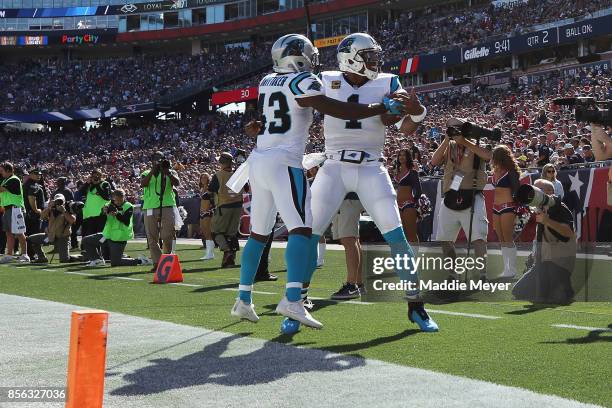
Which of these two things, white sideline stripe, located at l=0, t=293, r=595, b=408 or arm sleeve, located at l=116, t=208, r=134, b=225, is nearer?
white sideline stripe, located at l=0, t=293, r=595, b=408

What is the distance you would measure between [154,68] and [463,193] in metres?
51.5

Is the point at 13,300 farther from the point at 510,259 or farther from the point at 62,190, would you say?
the point at 62,190

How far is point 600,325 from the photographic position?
5.63 m

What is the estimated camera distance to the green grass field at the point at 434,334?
400 cm

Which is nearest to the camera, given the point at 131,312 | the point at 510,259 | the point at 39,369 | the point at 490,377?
the point at 490,377

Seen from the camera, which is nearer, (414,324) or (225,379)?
(225,379)

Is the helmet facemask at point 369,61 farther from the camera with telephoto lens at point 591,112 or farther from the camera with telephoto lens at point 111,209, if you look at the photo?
the camera with telephoto lens at point 111,209

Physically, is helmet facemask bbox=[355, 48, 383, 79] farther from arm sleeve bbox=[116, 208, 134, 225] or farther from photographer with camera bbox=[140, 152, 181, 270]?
arm sleeve bbox=[116, 208, 134, 225]

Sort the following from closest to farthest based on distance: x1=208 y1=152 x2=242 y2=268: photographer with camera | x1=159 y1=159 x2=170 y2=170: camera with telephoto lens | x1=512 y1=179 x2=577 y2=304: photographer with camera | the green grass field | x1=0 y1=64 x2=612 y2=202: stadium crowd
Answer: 1. the green grass field
2. x1=512 y1=179 x2=577 y2=304: photographer with camera
3. x1=159 y1=159 x2=170 y2=170: camera with telephoto lens
4. x1=208 y1=152 x2=242 y2=268: photographer with camera
5. x1=0 y1=64 x2=612 y2=202: stadium crowd

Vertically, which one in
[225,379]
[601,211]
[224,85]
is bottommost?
[225,379]

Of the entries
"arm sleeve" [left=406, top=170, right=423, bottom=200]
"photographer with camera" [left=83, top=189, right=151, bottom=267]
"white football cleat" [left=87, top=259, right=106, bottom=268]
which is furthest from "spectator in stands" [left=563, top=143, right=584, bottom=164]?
"white football cleat" [left=87, top=259, right=106, bottom=268]

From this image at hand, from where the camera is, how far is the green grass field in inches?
158

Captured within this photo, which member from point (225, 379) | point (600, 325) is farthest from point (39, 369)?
point (600, 325)

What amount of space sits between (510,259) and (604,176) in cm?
512
